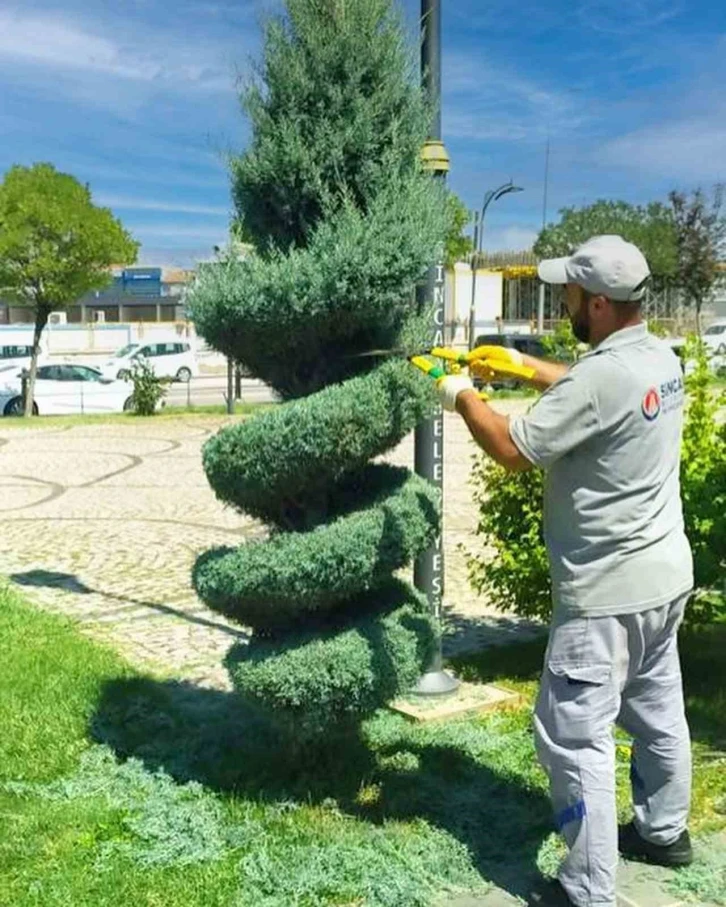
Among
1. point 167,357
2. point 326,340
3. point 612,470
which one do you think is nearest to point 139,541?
point 326,340

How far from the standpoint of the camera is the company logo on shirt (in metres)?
3.07

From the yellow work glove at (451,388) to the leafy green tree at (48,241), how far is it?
2292cm

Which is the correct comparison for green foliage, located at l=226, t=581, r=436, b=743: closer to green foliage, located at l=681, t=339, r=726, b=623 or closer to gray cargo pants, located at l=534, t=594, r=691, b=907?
gray cargo pants, located at l=534, t=594, r=691, b=907

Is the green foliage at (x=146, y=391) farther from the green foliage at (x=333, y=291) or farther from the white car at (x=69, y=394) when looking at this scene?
the green foliage at (x=333, y=291)

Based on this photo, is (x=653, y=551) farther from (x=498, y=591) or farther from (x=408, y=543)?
(x=498, y=591)

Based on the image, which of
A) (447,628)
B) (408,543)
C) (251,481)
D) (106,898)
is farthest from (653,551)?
(447,628)

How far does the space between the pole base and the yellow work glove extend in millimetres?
2339

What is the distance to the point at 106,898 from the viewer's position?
3.33 meters

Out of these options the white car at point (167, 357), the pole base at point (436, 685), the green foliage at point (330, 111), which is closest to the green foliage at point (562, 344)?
the pole base at point (436, 685)

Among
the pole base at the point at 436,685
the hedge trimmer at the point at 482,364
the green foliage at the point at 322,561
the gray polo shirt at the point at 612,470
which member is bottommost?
the pole base at the point at 436,685

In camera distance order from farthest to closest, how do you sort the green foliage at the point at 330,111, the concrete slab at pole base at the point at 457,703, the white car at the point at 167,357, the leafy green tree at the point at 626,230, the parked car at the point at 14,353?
the leafy green tree at the point at 626,230 → the white car at the point at 167,357 → the parked car at the point at 14,353 → the concrete slab at pole base at the point at 457,703 → the green foliage at the point at 330,111

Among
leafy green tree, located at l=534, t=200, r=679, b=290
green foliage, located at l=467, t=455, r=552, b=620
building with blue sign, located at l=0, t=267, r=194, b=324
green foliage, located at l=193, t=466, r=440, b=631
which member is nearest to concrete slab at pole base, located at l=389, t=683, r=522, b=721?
green foliage, located at l=467, t=455, r=552, b=620

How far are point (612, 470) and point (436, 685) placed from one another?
2.47 metres

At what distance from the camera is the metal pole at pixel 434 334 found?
4.55 m
